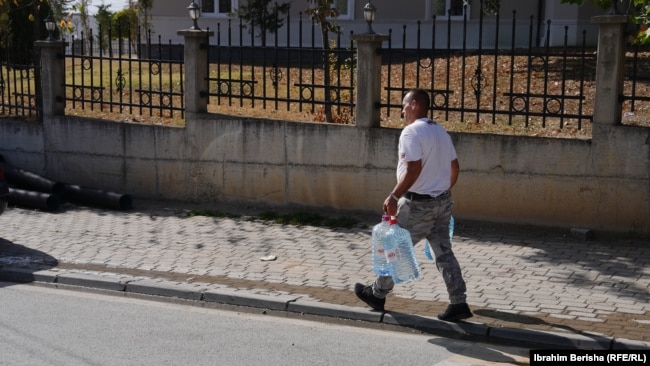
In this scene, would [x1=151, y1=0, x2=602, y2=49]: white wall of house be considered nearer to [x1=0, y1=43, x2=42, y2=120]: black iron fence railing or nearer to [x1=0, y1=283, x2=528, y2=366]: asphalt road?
[x1=0, y1=43, x2=42, y2=120]: black iron fence railing

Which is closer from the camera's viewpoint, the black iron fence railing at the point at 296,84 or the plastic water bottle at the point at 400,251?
the plastic water bottle at the point at 400,251

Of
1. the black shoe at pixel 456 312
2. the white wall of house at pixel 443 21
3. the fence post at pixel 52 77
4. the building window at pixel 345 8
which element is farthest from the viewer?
the building window at pixel 345 8

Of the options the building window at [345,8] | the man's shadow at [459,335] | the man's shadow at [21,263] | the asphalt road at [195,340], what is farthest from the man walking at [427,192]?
the building window at [345,8]

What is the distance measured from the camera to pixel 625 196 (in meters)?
9.98

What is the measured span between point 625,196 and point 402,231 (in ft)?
12.3

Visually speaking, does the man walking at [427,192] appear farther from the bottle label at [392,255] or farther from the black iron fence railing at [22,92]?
the black iron fence railing at [22,92]

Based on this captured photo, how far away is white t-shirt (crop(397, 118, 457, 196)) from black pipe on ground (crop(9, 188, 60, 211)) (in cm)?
663

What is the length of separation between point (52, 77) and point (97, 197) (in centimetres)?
232

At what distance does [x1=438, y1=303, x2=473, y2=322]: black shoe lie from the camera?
745 centimetres

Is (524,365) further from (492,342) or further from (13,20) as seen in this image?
(13,20)

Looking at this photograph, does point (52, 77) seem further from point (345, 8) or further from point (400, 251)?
point (345, 8)

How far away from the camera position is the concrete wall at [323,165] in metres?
10.1

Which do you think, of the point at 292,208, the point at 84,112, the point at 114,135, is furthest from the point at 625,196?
the point at 84,112

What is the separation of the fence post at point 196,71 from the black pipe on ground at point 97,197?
4.91ft
